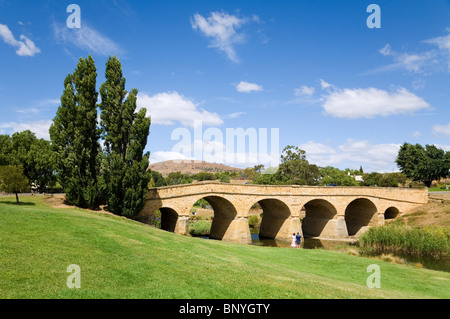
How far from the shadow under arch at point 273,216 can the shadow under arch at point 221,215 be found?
18.8ft

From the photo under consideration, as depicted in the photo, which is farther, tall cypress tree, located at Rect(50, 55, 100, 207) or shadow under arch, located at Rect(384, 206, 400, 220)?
shadow under arch, located at Rect(384, 206, 400, 220)

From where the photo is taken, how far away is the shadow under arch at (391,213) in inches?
1853

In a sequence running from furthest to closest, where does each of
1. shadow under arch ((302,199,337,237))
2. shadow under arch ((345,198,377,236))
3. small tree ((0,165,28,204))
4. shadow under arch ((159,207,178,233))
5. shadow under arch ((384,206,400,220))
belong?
shadow under arch ((384,206,400,220))
shadow under arch ((345,198,377,236))
shadow under arch ((302,199,337,237))
shadow under arch ((159,207,178,233))
small tree ((0,165,28,204))

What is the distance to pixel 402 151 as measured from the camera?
281 ft

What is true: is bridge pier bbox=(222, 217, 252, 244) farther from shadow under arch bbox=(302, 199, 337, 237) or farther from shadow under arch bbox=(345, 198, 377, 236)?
shadow under arch bbox=(345, 198, 377, 236)

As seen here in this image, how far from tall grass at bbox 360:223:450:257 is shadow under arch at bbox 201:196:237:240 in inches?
567

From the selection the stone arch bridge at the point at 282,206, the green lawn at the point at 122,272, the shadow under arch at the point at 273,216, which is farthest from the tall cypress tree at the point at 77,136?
the shadow under arch at the point at 273,216

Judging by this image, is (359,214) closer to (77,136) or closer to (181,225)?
(181,225)

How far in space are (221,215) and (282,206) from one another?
7.89 meters

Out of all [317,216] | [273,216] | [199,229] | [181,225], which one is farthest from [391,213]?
[181,225]

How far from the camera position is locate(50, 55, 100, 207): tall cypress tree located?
997 inches

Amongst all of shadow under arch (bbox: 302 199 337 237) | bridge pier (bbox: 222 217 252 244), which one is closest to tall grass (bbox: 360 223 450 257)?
shadow under arch (bbox: 302 199 337 237)

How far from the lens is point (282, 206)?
127ft

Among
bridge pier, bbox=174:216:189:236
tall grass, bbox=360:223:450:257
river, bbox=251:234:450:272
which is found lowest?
river, bbox=251:234:450:272
